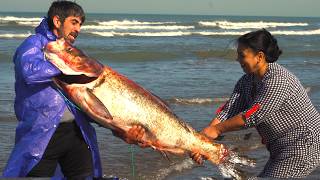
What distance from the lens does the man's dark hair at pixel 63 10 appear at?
149 inches

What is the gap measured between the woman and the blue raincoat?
1013 mm

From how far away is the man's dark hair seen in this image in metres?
3.77

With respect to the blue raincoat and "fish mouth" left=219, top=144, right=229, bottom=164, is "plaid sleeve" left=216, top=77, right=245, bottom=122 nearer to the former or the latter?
"fish mouth" left=219, top=144, right=229, bottom=164

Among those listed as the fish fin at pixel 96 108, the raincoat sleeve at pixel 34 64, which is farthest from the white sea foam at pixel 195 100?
the fish fin at pixel 96 108

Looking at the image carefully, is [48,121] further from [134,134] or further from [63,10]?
[63,10]

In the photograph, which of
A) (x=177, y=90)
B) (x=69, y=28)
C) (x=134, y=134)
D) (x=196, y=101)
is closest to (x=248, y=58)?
(x=134, y=134)

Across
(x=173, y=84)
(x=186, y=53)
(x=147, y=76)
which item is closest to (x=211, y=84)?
(x=173, y=84)

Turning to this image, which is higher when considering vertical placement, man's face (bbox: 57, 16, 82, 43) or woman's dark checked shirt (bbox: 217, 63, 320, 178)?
man's face (bbox: 57, 16, 82, 43)

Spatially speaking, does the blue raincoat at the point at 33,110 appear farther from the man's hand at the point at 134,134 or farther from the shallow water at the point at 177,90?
the shallow water at the point at 177,90

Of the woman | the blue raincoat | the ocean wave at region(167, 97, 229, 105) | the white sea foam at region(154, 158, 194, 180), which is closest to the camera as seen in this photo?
the blue raincoat

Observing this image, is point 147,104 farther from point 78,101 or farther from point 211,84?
point 211,84

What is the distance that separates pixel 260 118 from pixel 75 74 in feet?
4.33

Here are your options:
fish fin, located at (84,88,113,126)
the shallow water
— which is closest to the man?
fish fin, located at (84,88,113,126)

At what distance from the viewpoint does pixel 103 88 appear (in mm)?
3234
